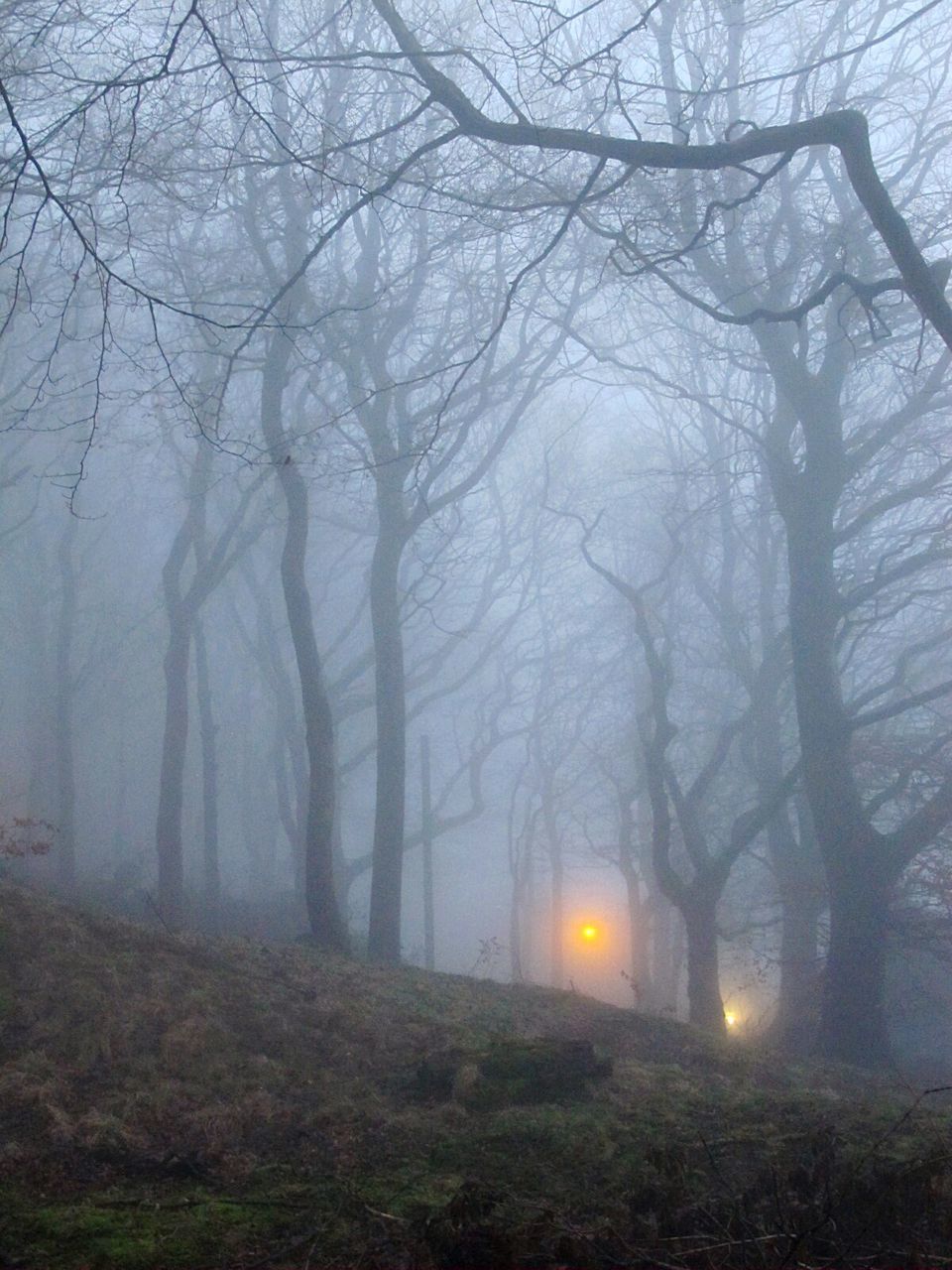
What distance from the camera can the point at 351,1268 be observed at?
3.99m

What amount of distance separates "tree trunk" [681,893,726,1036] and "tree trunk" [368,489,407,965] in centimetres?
383

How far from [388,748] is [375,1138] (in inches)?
388

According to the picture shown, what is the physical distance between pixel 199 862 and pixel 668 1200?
109ft

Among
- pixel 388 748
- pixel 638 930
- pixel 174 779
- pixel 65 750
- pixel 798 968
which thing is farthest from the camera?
pixel 638 930

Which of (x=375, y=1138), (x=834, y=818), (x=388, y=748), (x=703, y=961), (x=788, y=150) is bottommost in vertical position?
(x=375, y=1138)

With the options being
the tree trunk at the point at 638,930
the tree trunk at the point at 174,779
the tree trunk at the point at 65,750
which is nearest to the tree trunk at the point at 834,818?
the tree trunk at the point at 174,779

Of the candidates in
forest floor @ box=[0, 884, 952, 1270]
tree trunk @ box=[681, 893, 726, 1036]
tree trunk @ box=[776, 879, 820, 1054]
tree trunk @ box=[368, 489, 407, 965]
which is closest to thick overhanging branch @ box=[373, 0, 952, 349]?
Result: forest floor @ box=[0, 884, 952, 1270]

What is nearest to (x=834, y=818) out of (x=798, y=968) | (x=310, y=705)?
(x=798, y=968)

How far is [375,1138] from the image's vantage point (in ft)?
18.5

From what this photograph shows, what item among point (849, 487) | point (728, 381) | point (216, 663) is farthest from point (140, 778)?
point (849, 487)

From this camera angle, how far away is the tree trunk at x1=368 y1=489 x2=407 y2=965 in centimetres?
1499

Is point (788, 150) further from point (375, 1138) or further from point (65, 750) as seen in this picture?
point (65, 750)

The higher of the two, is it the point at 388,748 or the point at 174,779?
the point at 388,748

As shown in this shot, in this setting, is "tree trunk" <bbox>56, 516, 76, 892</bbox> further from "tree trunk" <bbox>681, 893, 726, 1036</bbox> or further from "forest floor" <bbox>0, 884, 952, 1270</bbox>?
"forest floor" <bbox>0, 884, 952, 1270</bbox>
